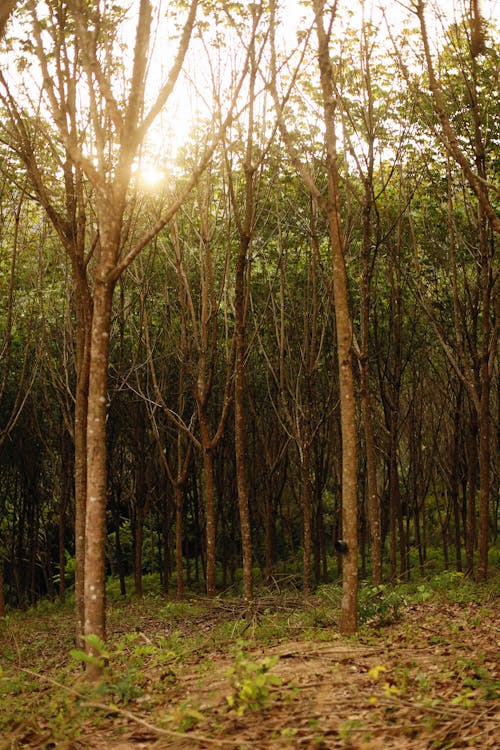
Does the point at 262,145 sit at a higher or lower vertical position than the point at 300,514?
higher

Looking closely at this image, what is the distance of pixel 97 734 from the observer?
445cm

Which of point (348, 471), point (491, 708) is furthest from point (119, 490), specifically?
point (491, 708)

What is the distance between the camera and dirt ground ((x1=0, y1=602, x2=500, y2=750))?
416 cm

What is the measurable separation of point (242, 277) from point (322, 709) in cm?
671

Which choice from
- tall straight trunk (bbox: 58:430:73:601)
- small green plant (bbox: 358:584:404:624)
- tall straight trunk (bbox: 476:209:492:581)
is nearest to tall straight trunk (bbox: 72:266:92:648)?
small green plant (bbox: 358:584:404:624)

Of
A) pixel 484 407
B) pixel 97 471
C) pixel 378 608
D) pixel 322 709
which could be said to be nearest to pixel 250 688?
pixel 322 709

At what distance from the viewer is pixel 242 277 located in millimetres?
10234

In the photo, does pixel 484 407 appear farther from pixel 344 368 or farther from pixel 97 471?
pixel 97 471

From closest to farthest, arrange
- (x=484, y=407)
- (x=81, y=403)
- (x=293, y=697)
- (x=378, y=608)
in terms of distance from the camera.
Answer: (x=293, y=697) → (x=378, y=608) → (x=81, y=403) → (x=484, y=407)

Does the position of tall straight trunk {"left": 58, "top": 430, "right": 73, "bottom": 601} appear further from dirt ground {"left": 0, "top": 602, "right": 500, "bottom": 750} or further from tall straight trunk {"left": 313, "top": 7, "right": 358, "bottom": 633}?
dirt ground {"left": 0, "top": 602, "right": 500, "bottom": 750}

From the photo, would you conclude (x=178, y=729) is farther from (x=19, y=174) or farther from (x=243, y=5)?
(x=19, y=174)

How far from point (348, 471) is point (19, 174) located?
7.82m

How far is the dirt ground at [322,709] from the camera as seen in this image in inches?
164

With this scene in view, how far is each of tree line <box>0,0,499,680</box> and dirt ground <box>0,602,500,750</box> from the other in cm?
115
